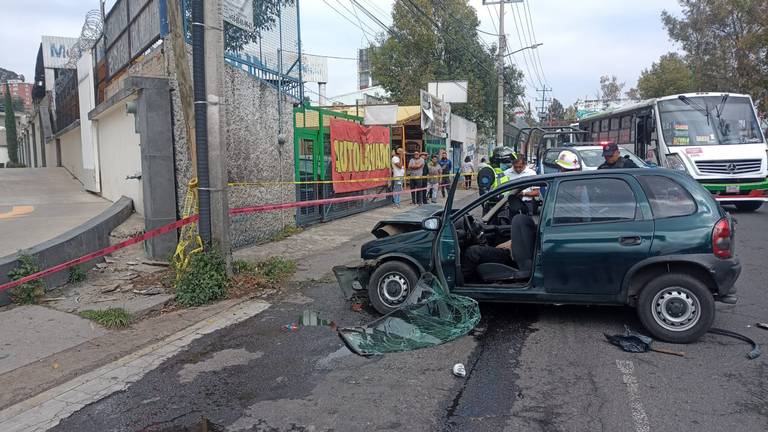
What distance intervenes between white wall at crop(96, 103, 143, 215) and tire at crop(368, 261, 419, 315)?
5.08 m

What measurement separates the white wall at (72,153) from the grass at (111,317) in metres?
10.8

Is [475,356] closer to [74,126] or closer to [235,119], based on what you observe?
[235,119]

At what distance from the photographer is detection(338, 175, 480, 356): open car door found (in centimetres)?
498

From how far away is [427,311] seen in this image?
5438 mm

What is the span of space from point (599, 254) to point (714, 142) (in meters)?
10.9

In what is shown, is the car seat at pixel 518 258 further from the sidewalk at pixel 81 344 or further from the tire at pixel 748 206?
the tire at pixel 748 206

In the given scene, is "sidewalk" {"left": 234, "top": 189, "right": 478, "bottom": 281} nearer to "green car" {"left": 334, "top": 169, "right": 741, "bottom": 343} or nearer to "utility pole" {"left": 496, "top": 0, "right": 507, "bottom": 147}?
"green car" {"left": 334, "top": 169, "right": 741, "bottom": 343}

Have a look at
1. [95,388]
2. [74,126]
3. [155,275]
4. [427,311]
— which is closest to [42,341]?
[95,388]

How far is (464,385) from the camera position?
164 inches

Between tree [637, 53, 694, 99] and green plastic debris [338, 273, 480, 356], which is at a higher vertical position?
tree [637, 53, 694, 99]

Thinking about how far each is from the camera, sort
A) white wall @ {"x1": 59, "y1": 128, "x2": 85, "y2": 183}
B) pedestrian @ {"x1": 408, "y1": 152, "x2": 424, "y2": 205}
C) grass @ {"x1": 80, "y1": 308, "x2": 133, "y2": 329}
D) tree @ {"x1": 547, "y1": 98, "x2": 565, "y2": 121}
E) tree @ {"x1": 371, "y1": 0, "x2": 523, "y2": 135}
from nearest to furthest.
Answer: grass @ {"x1": 80, "y1": 308, "x2": 133, "y2": 329} → white wall @ {"x1": 59, "y1": 128, "x2": 85, "y2": 183} → pedestrian @ {"x1": 408, "y1": 152, "x2": 424, "y2": 205} → tree @ {"x1": 371, "y1": 0, "x2": 523, "y2": 135} → tree @ {"x1": 547, "y1": 98, "x2": 565, "y2": 121}

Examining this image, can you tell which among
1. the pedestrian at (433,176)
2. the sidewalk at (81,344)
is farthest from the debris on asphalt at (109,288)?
the pedestrian at (433,176)

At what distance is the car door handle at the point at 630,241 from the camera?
5.00 m

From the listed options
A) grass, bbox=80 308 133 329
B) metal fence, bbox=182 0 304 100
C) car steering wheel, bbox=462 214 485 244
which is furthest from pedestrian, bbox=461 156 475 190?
grass, bbox=80 308 133 329
